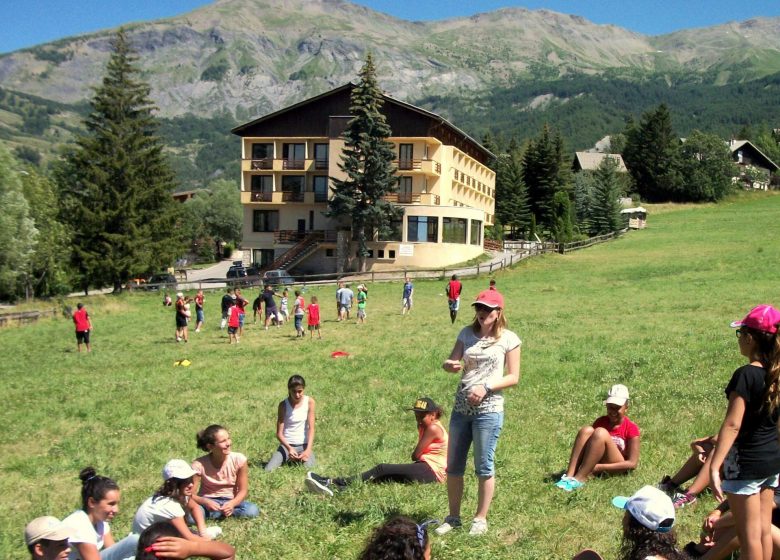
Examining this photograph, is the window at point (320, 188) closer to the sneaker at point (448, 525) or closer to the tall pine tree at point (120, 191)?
the tall pine tree at point (120, 191)

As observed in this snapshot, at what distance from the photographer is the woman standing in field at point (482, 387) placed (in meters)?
6.33

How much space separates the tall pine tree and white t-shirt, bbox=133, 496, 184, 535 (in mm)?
49496

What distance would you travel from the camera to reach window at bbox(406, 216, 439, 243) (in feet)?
189

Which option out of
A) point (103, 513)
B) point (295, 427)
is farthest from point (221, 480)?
point (295, 427)

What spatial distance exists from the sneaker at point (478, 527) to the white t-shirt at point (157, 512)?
266 centimetres

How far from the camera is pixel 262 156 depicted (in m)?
64.4

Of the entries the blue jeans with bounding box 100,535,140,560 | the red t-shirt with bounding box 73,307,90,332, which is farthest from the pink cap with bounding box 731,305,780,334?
the red t-shirt with bounding box 73,307,90,332

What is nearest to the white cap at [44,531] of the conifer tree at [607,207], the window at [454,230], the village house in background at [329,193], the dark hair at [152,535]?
the dark hair at [152,535]

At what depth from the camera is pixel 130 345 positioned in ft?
80.7

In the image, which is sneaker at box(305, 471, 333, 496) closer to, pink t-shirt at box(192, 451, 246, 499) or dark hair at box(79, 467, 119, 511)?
pink t-shirt at box(192, 451, 246, 499)

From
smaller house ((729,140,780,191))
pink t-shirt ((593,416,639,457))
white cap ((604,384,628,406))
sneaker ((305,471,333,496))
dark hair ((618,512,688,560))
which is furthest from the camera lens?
smaller house ((729,140,780,191))

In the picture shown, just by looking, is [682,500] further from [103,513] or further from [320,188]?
[320,188]

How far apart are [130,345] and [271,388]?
11323mm

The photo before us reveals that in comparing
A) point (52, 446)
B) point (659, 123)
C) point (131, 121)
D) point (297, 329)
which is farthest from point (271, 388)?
point (659, 123)
